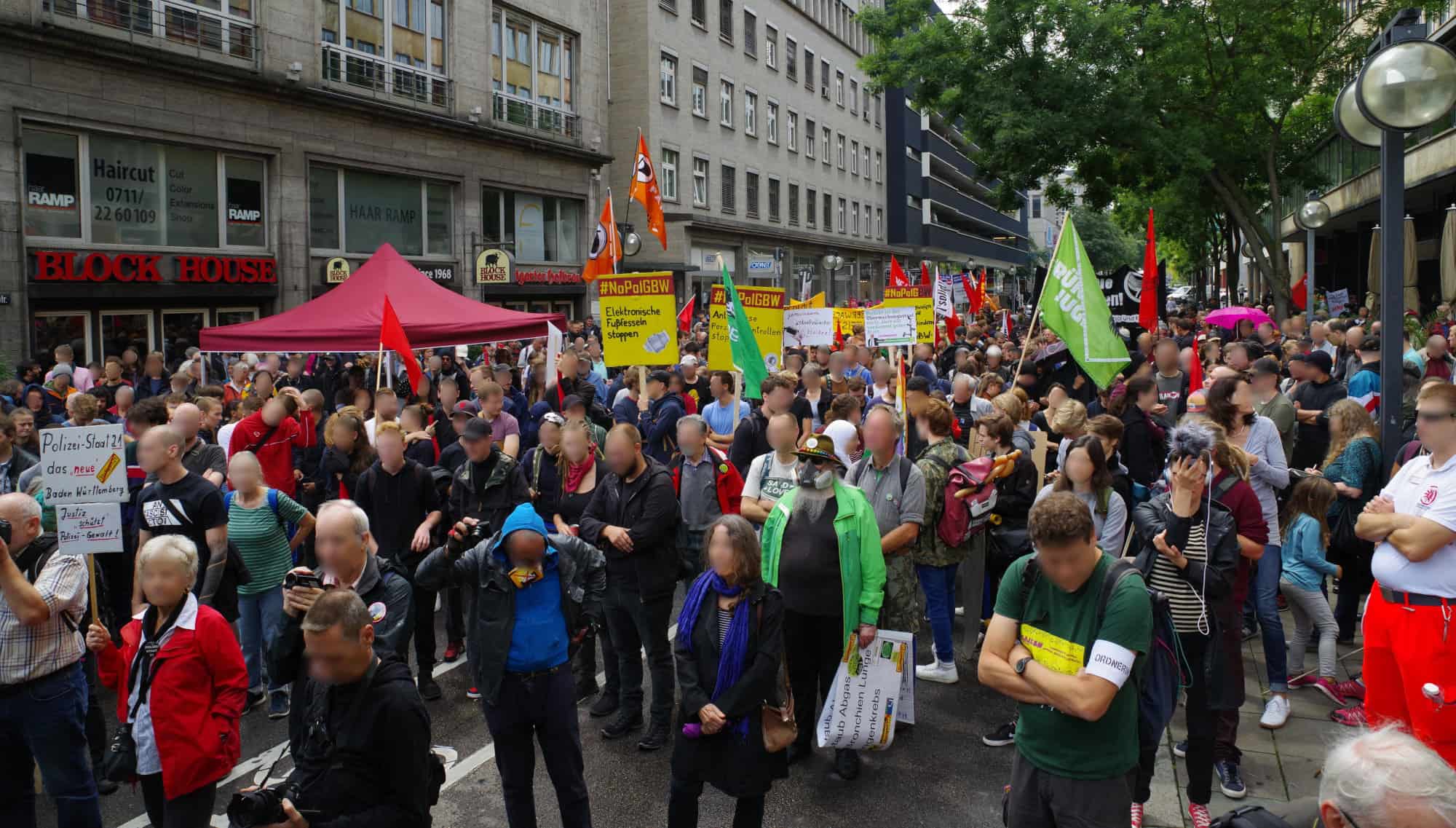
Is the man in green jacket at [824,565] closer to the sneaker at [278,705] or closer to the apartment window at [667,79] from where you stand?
the sneaker at [278,705]

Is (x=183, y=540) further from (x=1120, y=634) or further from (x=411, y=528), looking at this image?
(x=1120, y=634)

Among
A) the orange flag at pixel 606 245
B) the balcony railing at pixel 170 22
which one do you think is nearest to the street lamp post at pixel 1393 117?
the orange flag at pixel 606 245

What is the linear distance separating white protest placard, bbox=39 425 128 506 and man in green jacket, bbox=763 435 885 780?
3521 millimetres

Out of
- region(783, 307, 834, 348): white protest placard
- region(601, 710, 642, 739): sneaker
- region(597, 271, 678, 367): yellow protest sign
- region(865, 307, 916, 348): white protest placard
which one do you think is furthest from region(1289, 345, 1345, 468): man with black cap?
region(783, 307, 834, 348): white protest placard

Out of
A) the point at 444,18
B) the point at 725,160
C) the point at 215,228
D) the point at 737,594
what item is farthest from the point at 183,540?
the point at 725,160

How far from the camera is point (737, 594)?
183 inches

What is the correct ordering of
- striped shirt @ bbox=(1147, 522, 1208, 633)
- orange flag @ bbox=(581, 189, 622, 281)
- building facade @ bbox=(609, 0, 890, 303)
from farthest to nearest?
building facade @ bbox=(609, 0, 890, 303), orange flag @ bbox=(581, 189, 622, 281), striped shirt @ bbox=(1147, 522, 1208, 633)

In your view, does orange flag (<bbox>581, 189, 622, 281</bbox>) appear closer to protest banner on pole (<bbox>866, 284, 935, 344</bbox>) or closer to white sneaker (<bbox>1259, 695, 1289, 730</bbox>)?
protest banner on pole (<bbox>866, 284, 935, 344</bbox>)

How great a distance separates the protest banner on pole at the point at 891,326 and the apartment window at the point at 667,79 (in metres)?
24.3

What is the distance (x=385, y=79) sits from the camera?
2377 cm

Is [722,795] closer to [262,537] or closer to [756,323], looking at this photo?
[262,537]

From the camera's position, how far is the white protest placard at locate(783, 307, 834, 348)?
15516 mm

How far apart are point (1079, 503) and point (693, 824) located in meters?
2.23

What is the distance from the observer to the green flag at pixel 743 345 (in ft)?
35.2
